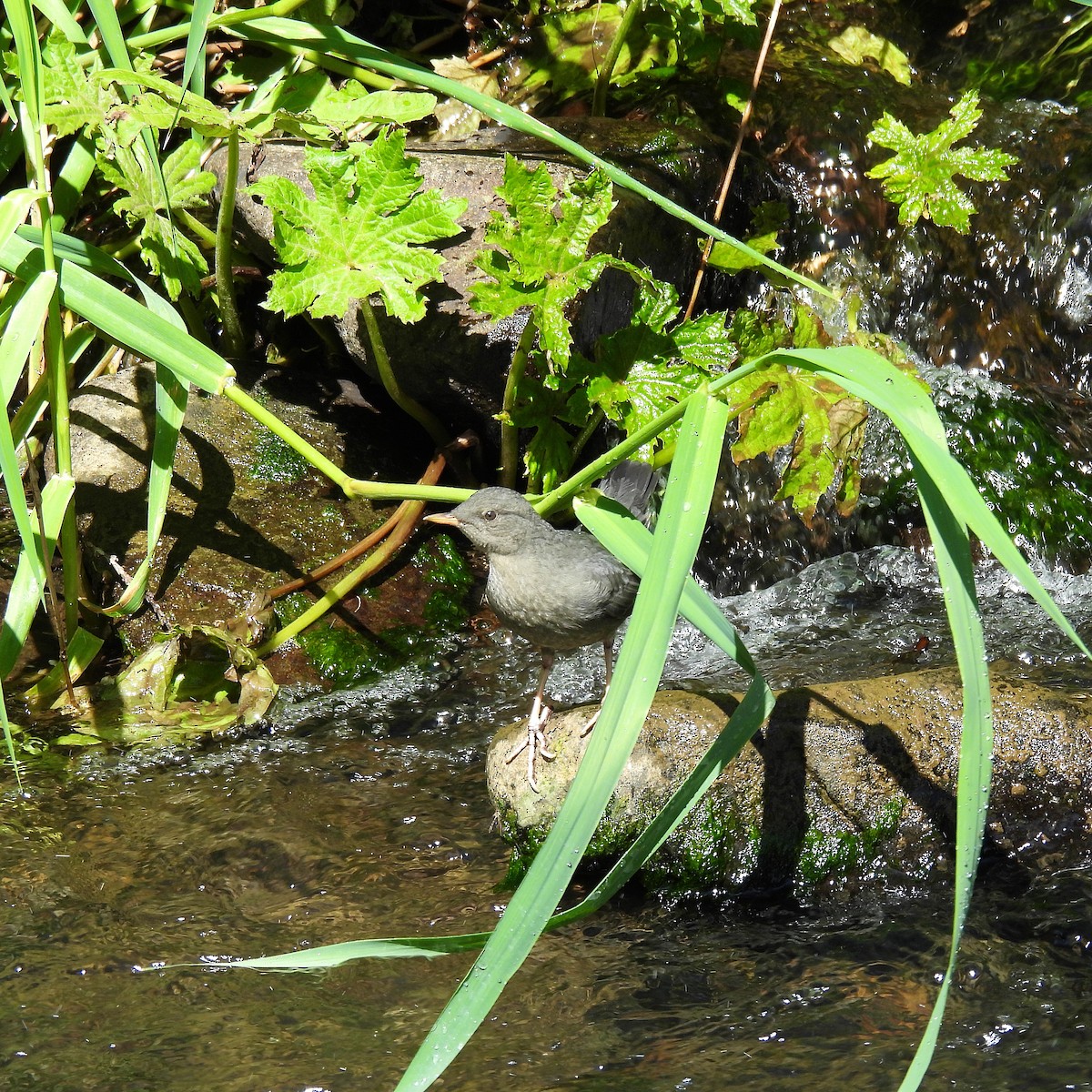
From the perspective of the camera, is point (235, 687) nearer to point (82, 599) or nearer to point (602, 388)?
point (82, 599)

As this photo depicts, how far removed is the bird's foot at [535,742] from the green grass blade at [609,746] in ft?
3.88

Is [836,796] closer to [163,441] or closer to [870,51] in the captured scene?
[163,441]

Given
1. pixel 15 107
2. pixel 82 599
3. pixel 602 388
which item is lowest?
pixel 82 599

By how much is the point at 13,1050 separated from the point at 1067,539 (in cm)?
437

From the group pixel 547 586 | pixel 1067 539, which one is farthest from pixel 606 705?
pixel 1067 539

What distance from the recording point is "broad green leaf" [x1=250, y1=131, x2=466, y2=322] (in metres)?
3.58

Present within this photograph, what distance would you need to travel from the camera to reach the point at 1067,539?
5.09 m

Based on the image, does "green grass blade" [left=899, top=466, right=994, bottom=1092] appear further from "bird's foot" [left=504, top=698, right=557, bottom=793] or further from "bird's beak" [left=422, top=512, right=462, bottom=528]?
"bird's beak" [left=422, top=512, right=462, bottom=528]

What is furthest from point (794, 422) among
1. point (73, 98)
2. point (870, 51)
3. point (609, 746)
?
point (870, 51)

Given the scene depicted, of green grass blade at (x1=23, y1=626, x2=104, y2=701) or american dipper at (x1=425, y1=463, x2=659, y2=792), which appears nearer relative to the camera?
american dipper at (x1=425, y1=463, x2=659, y2=792)

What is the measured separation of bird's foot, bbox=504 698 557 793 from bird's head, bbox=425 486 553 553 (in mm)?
460

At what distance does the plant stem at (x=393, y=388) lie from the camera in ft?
13.8

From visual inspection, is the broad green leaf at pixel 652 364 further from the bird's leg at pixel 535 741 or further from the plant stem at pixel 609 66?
the plant stem at pixel 609 66

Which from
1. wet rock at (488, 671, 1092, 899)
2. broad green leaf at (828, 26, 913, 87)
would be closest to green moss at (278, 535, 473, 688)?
wet rock at (488, 671, 1092, 899)
